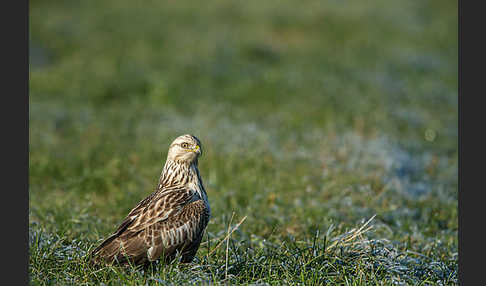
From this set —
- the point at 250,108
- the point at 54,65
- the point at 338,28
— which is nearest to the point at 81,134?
the point at 250,108

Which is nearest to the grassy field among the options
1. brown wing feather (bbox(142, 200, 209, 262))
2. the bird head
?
brown wing feather (bbox(142, 200, 209, 262))

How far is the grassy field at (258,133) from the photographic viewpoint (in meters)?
6.02

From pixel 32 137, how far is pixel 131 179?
3.27m

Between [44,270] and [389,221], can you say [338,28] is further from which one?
[44,270]

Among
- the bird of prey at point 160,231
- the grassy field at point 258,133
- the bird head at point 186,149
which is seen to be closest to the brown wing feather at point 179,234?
the bird of prey at point 160,231

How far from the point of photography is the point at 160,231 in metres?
5.41

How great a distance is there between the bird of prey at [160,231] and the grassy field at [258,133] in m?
0.16

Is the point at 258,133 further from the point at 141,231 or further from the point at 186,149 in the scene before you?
the point at 141,231

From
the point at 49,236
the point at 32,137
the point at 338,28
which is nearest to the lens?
the point at 49,236

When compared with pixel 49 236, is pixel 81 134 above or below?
below

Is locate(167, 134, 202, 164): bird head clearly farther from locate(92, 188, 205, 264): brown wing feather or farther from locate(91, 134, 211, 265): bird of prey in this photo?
locate(92, 188, 205, 264): brown wing feather

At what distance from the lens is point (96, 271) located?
5.18m

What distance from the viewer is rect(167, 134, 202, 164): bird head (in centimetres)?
595

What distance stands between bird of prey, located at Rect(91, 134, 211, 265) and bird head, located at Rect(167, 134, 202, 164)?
34cm
